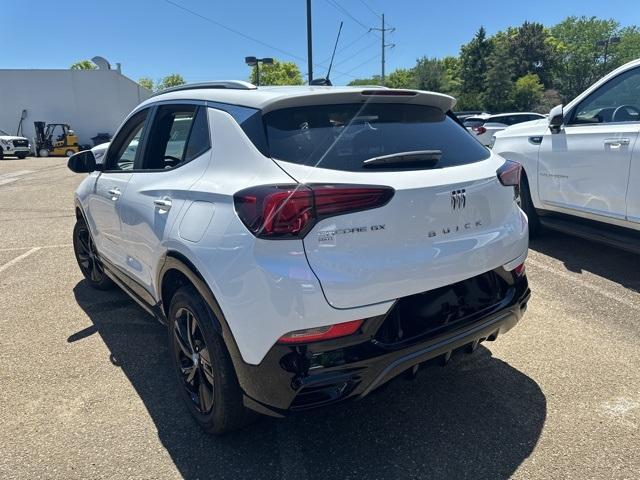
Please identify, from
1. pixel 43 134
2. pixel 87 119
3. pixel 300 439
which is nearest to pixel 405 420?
pixel 300 439

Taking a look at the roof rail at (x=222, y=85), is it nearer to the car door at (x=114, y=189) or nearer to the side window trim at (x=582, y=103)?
the car door at (x=114, y=189)

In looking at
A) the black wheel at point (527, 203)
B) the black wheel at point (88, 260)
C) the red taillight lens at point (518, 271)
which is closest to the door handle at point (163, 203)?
the red taillight lens at point (518, 271)

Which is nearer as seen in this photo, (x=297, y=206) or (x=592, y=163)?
(x=297, y=206)

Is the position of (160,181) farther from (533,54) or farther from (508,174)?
(533,54)

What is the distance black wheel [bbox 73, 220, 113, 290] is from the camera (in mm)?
4581

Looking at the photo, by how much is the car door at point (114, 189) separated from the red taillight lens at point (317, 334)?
192 cm

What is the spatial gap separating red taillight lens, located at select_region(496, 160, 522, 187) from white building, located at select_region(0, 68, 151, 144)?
123 feet

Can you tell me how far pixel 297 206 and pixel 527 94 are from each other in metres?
64.3

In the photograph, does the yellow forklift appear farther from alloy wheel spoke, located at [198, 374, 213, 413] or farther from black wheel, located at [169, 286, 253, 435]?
alloy wheel spoke, located at [198, 374, 213, 413]

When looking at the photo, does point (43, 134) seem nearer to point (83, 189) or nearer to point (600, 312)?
point (83, 189)

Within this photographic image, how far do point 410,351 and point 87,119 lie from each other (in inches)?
1566

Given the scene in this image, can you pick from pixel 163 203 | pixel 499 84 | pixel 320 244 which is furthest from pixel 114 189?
pixel 499 84

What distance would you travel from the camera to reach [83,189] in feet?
14.2

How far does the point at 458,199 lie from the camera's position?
7.67 ft
